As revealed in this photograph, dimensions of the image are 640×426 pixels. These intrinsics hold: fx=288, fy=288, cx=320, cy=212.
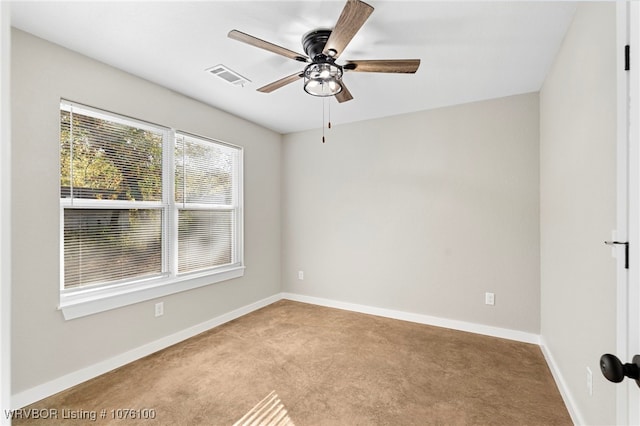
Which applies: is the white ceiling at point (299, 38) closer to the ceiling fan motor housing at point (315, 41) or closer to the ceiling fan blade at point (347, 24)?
the ceiling fan motor housing at point (315, 41)

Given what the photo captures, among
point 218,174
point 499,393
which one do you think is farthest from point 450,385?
point 218,174

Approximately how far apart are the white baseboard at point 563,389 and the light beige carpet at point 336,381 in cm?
5

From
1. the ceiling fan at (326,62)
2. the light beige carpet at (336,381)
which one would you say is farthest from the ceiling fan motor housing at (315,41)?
the light beige carpet at (336,381)

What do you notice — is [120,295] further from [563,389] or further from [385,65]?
[563,389]

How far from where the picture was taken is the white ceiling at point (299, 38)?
5.88 ft

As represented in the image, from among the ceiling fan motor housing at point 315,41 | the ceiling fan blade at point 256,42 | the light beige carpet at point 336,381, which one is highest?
the ceiling fan motor housing at point 315,41

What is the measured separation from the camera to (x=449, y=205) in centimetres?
337

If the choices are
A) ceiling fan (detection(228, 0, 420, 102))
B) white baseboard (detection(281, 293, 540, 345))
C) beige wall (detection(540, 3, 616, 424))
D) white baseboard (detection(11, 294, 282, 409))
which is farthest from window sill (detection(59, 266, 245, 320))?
beige wall (detection(540, 3, 616, 424))

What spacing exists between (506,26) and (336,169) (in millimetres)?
2496

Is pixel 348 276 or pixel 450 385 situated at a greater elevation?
pixel 348 276

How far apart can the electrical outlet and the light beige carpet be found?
0.36 meters

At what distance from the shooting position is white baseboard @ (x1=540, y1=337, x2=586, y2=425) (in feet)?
5.85

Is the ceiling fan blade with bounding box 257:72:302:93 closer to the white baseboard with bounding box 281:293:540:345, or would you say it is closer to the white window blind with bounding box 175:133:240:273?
the white window blind with bounding box 175:133:240:273

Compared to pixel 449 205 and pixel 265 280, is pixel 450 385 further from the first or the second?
pixel 265 280
